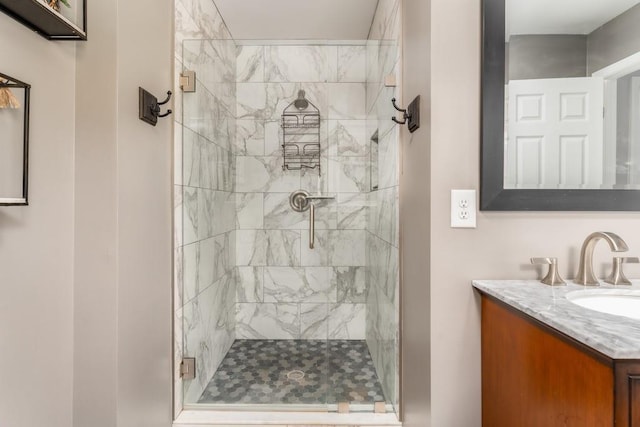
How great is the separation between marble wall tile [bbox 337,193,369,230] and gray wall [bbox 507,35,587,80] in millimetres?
1008

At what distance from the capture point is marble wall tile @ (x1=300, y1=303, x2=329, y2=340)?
2051 millimetres

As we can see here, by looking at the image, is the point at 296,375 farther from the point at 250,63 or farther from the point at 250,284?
the point at 250,63

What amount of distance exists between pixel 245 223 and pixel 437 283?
1598 millimetres

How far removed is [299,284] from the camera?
218cm

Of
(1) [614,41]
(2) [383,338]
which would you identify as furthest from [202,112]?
(1) [614,41]

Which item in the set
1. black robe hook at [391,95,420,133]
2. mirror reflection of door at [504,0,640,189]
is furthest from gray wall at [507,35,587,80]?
black robe hook at [391,95,420,133]

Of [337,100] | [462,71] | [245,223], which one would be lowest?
[245,223]

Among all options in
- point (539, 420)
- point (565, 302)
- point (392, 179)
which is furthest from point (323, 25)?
point (539, 420)

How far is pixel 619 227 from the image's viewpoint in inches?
45.6

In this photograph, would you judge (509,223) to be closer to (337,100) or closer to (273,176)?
(337,100)

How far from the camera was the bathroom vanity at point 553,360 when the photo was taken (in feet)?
2.04

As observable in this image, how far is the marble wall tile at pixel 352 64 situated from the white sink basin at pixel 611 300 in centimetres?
162

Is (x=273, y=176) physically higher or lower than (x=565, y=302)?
higher

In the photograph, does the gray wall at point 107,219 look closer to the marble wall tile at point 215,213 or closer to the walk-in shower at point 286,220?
the walk-in shower at point 286,220
